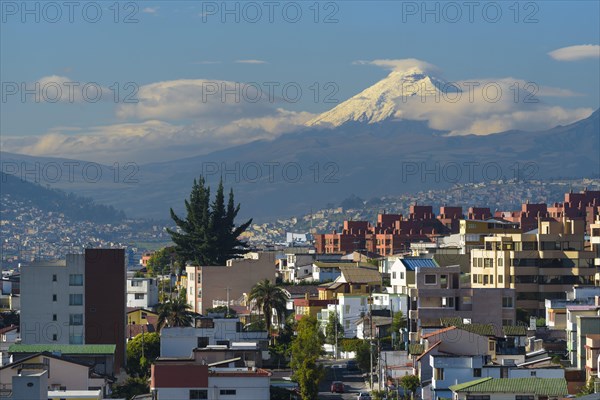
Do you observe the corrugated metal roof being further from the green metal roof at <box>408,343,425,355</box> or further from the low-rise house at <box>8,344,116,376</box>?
the low-rise house at <box>8,344,116,376</box>

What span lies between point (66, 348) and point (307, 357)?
9.83 metres

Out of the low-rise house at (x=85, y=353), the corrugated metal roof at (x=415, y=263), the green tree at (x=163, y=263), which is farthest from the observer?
the green tree at (x=163, y=263)

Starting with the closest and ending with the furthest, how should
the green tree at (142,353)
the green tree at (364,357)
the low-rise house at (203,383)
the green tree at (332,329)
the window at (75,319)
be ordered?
the low-rise house at (203,383)
the green tree at (142,353)
the green tree at (364,357)
the window at (75,319)
the green tree at (332,329)

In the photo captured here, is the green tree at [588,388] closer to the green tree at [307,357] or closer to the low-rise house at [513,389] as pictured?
the low-rise house at [513,389]

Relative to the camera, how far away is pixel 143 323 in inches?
3743

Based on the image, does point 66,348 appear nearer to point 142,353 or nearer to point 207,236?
point 142,353

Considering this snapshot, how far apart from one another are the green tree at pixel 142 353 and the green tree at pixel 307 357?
5835 mm

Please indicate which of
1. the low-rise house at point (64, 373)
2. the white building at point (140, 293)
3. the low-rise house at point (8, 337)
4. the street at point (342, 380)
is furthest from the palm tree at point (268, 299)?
the low-rise house at point (64, 373)

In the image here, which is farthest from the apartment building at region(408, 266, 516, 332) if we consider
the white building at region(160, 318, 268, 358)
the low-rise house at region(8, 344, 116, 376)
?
the low-rise house at region(8, 344, 116, 376)

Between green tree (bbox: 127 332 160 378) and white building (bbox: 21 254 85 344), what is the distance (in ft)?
10.7

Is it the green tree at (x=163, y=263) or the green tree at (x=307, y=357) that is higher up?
the green tree at (x=163, y=263)

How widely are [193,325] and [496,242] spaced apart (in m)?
25.0

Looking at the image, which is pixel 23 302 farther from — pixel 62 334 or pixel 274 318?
pixel 274 318

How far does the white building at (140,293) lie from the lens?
4207 inches
